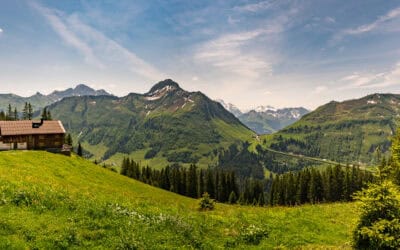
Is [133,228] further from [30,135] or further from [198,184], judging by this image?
[198,184]

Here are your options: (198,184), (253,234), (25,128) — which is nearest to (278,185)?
(198,184)

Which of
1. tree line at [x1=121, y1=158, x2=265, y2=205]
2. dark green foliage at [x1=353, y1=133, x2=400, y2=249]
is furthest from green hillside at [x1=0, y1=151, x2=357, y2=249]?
tree line at [x1=121, y1=158, x2=265, y2=205]

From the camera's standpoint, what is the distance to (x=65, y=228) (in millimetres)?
15883

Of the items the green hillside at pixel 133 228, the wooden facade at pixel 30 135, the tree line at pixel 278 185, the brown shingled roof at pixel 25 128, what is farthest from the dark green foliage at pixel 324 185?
the green hillside at pixel 133 228

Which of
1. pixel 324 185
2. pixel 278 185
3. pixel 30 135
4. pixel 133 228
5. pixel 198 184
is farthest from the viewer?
pixel 198 184

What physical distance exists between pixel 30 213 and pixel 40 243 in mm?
4432

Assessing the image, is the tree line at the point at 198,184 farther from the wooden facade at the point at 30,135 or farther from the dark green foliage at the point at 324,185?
the wooden facade at the point at 30,135

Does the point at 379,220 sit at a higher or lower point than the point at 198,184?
higher

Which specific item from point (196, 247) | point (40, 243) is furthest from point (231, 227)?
point (40, 243)

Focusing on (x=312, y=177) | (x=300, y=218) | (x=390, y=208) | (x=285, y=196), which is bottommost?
(x=285, y=196)

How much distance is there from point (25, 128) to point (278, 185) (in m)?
106

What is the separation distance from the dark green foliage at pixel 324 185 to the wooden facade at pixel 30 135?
88.4 metres

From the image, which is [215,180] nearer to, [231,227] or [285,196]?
[285,196]

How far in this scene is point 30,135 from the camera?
6650cm
